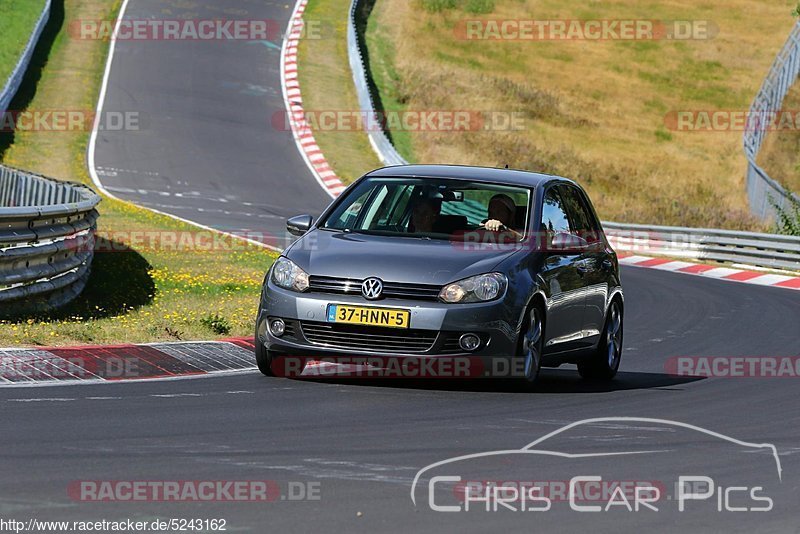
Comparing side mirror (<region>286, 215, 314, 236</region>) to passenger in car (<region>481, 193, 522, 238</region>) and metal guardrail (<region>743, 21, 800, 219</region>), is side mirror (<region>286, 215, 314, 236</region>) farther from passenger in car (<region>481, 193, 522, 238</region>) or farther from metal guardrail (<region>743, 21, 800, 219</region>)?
metal guardrail (<region>743, 21, 800, 219</region>)

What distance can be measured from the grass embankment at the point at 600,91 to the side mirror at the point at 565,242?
25.8m

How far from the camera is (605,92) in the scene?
59.2 m

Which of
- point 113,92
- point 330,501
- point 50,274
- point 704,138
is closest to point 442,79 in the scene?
point 704,138

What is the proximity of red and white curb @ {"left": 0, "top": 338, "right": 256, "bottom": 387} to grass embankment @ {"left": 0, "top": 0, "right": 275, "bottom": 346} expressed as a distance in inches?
18.2

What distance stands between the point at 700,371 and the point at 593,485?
241 inches

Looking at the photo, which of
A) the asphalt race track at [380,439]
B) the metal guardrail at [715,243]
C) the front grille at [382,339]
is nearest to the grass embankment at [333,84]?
the metal guardrail at [715,243]

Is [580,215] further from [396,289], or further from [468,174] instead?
[396,289]

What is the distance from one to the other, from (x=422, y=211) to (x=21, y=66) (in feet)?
108

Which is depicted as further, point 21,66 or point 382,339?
point 21,66

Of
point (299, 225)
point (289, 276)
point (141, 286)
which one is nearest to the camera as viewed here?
point (289, 276)

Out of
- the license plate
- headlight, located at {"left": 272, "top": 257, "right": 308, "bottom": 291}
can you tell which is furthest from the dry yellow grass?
the license plate

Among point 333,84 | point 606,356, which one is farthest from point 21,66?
point 606,356

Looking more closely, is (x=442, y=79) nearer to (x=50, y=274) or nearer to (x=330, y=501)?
(x=50, y=274)

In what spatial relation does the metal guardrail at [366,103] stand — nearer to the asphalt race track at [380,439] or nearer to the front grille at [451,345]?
the asphalt race track at [380,439]
